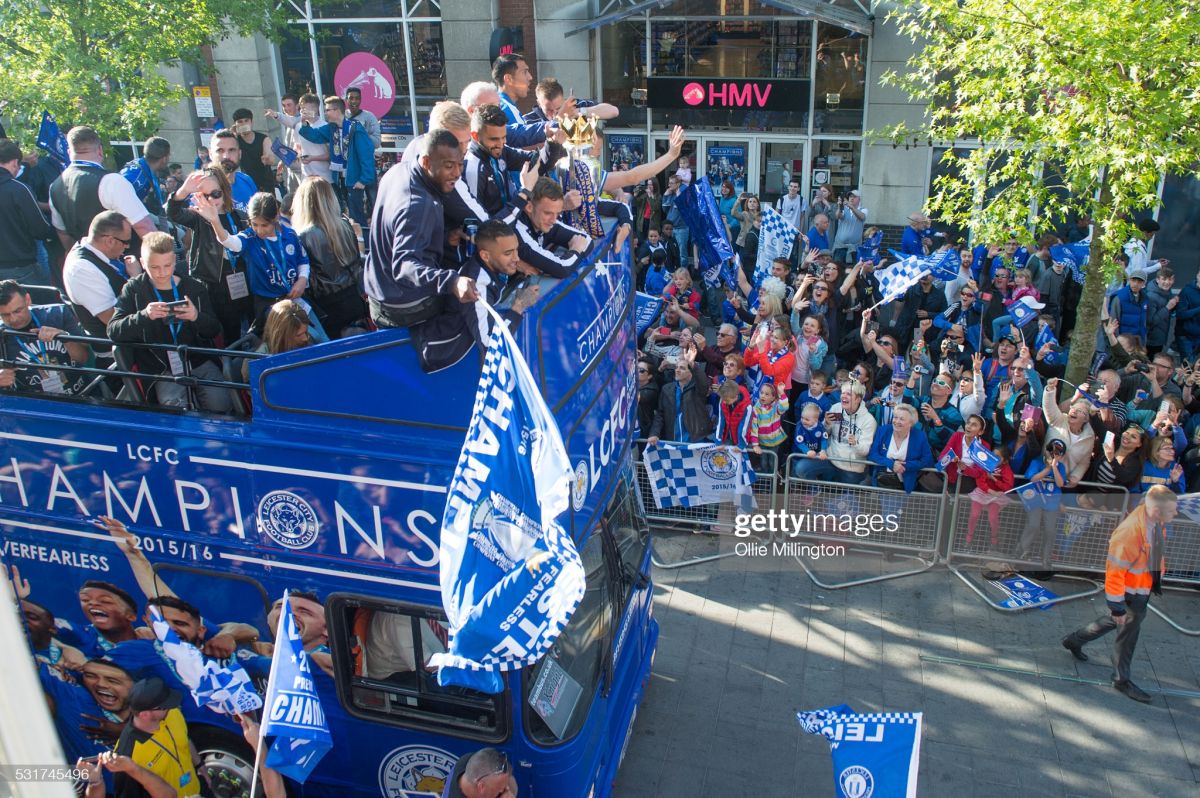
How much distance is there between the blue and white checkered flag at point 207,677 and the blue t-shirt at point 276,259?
2412mm

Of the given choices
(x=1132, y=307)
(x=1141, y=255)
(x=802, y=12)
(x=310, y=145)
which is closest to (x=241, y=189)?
(x=310, y=145)

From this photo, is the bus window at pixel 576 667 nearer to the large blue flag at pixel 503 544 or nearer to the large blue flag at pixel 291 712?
the large blue flag at pixel 291 712

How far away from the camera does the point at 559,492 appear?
4227 millimetres

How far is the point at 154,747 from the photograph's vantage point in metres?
5.91

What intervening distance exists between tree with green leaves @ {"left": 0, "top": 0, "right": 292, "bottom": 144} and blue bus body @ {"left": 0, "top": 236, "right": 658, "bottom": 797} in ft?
26.1

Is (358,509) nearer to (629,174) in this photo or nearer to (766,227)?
(629,174)

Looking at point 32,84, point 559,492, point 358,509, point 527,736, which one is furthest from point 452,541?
point 32,84

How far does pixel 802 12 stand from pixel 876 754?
580 inches

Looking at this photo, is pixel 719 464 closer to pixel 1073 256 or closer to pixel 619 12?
pixel 1073 256

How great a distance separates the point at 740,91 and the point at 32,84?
12.3 m

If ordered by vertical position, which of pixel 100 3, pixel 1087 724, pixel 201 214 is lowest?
pixel 1087 724

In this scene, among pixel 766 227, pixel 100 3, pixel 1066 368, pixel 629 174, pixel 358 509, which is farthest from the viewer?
pixel 766 227

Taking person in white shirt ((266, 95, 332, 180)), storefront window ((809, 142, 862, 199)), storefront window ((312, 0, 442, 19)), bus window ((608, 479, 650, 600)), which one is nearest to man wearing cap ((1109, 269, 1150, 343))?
storefront window ((809, 142, 862, 199))

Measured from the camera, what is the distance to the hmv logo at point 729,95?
61.8 ft
